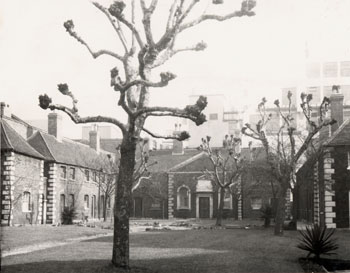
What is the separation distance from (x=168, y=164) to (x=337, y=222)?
2970 centimetres

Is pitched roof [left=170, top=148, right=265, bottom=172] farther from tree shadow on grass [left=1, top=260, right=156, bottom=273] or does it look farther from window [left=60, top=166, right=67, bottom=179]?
tree shadow on grass [left=1, top=260, right=156, bottom=273]

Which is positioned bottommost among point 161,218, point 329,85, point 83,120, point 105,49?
point 161,218

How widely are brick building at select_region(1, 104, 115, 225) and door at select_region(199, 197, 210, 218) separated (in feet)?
32.4

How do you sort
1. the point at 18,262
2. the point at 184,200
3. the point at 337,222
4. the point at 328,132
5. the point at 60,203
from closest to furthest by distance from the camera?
the point at 18,262, the point at 337,222, the point at 328,132, the point at 60,203, the point at 184,200

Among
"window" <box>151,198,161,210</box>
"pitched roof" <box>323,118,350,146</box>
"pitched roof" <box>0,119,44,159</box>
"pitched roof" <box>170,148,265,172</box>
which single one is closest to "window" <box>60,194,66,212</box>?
"pitched roof" <box>0,119,44,159</box>

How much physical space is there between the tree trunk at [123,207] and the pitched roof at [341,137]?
19.0 meters

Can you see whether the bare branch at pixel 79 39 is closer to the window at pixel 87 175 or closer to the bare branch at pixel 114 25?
the bare branch at pixel 114 25

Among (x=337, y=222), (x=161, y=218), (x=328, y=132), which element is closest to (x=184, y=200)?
(x=161, y=218)

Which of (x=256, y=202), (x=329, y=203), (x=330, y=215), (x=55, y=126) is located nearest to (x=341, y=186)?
(x=329, y=203)

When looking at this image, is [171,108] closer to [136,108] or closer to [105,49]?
[136,108]

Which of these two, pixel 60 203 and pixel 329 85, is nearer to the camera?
pixel 60 203

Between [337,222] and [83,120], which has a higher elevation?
[83,120]

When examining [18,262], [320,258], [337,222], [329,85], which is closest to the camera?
[18,262]

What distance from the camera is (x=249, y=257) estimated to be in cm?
1617
